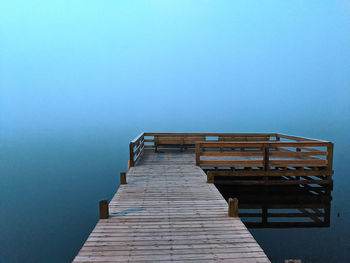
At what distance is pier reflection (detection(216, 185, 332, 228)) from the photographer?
9.26 m

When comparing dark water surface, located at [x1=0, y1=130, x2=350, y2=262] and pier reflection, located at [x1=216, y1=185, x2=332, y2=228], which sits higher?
pier reflection, located at [x1=216, y1=185, x2=332, y2=228]

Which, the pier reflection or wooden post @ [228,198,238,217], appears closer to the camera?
wooden post @ [228,198,238,217]

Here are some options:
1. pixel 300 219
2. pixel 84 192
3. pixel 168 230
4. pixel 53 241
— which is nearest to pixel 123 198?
pixel 168 230

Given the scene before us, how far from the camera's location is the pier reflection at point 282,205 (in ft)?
30.4

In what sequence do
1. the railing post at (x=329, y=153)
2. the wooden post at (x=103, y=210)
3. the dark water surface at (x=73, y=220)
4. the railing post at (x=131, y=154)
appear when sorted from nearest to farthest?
the wooden post at (x=103, y=210) → the dark water surface at (x=73, y=220) → the railing post at (x=131, y=154) → the railing post at (x=329, y=153)

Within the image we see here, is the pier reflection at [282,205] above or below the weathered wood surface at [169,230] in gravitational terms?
below

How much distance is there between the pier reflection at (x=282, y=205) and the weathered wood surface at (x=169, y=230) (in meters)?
3.54

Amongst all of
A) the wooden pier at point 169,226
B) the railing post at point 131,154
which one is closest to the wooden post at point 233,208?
the wooden pier at point 169,226

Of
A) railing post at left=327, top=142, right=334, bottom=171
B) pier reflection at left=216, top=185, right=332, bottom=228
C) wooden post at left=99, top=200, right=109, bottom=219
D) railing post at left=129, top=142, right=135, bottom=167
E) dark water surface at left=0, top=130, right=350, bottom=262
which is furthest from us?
railing post at left=327, top=142, right=334, bottom=171

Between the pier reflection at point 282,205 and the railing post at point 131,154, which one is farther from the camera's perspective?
the railing post at point 131,154

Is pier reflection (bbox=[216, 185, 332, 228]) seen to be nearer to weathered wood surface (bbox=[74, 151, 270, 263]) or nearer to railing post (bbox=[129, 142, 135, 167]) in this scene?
weathered wood surface (bbox=[74, 151, 270, 263])

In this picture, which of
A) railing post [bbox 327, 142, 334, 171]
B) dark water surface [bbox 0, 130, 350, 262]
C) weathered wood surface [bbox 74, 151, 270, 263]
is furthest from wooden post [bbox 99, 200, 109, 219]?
railing post [bbox 327, 142, 334, 171]

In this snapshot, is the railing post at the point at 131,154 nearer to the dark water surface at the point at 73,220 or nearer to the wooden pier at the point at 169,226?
the wooden pier at the point at 169,226

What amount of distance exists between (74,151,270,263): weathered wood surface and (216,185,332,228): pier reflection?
11.6 ft
